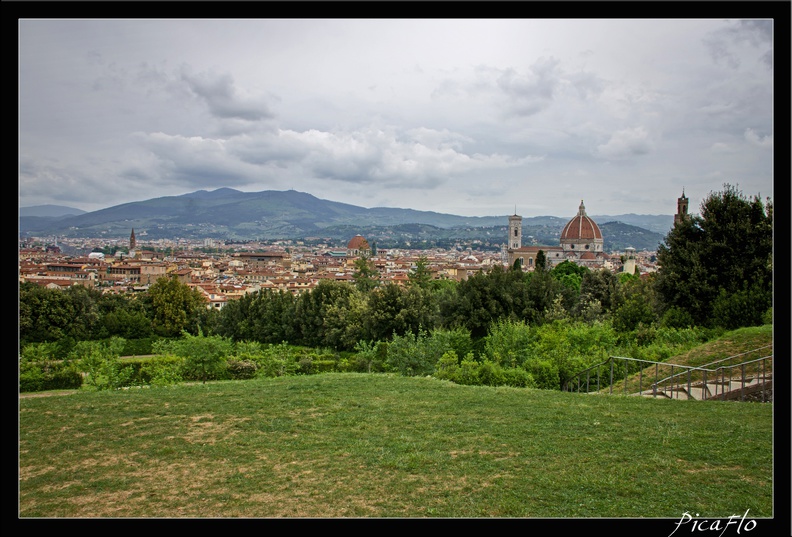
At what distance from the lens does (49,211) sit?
5.14m

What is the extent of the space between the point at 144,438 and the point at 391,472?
2.23 m

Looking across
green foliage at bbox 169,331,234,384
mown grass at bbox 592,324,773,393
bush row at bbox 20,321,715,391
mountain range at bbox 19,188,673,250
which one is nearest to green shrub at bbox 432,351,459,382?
bush row at bbox 20,321,715,391

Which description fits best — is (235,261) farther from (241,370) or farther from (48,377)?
(241,370)

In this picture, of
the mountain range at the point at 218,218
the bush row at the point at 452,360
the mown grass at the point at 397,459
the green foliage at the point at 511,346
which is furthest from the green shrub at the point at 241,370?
the mown grass at the point at 397,459

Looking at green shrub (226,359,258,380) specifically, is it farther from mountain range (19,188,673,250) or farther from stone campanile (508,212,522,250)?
stone campanile (508,212,522,250)

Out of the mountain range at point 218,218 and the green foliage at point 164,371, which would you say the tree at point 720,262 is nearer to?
the mountain range at point 218,218

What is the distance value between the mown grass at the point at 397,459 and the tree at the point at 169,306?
17.1 meters

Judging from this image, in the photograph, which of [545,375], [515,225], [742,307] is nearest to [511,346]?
[545,375]

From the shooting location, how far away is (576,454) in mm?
4102

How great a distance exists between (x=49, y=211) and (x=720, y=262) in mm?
11814

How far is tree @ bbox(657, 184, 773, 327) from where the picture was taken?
34.9ft
